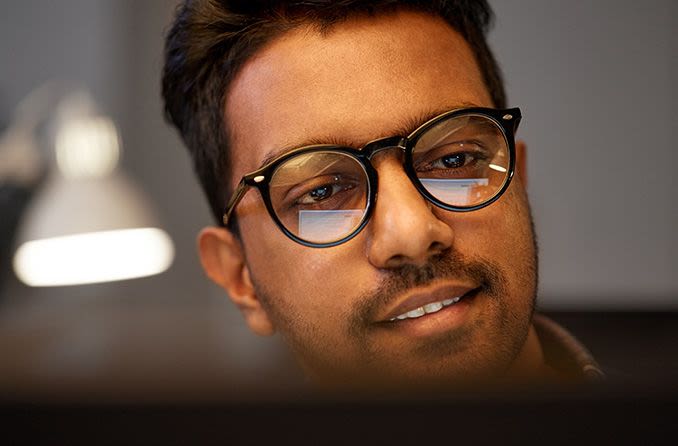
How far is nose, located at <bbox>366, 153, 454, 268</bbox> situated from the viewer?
411 millimetres

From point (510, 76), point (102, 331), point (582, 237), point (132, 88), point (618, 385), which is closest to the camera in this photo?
point (618, 385)

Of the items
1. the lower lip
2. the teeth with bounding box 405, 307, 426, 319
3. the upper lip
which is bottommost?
the lower lip

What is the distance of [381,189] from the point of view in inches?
16.7

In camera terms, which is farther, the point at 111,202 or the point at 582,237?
the point at 111,202

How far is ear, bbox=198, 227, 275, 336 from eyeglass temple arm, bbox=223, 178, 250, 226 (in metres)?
0.03

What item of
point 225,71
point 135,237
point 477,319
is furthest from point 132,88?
point 477,319

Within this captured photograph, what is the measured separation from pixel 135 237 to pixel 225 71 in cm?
78

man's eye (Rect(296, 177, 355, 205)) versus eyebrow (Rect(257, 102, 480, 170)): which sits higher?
eyebrow (Rect(257, 102, 480, 170))

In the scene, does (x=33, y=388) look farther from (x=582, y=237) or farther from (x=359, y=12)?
(x=582, y=237)

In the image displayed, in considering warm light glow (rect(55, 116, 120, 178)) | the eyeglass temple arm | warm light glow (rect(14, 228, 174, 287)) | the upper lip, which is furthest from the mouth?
warm light glow (rect(55, 116, 120, 178))

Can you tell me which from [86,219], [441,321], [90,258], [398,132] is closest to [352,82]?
[398,132]

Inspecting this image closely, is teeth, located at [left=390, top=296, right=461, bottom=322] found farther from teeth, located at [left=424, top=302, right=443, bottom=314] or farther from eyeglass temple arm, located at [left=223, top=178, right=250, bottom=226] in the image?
eyeglass temple arm, located at [left=223, top=178, right=250, bottom=226]

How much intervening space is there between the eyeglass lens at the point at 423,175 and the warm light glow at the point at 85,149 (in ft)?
2.95

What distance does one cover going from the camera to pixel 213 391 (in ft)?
0.89
